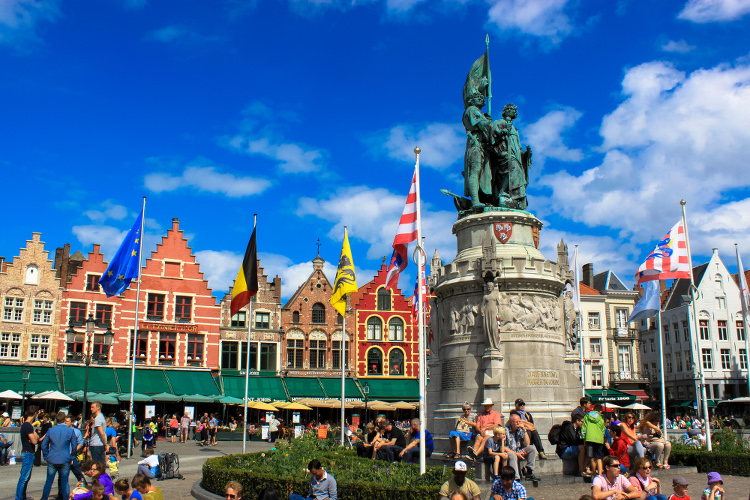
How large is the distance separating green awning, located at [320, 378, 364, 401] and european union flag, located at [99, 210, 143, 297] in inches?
942

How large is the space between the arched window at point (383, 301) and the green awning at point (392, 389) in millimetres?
5473

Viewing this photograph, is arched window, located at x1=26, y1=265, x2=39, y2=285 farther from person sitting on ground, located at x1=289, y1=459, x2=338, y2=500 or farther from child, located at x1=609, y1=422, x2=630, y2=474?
child, located at x1=609, y1=422, x2=630, y2=474

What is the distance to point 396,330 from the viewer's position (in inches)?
2013

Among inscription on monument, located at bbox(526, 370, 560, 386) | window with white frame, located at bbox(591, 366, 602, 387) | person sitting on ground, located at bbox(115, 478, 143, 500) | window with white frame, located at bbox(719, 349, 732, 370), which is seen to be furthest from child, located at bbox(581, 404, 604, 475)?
window with white frame, located at bbox(719, 349, 732, 370)

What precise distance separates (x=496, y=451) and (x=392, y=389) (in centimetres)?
3638

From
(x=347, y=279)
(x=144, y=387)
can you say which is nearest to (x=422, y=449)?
(x=347, y=279)

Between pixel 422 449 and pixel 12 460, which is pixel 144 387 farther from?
pixel 422 449

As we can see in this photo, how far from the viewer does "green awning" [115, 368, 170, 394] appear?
1640 inches

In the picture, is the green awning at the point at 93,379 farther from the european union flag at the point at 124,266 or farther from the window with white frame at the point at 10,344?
the european union flag at the point at 124,266

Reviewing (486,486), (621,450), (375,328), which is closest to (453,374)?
(486,486)

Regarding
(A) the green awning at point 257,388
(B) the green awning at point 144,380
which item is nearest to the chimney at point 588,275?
(A) the green awning at point 257,388

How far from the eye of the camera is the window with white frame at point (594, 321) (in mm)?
57500

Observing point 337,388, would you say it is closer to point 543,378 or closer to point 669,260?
point 669,260

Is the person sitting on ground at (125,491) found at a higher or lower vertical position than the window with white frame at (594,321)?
lower
